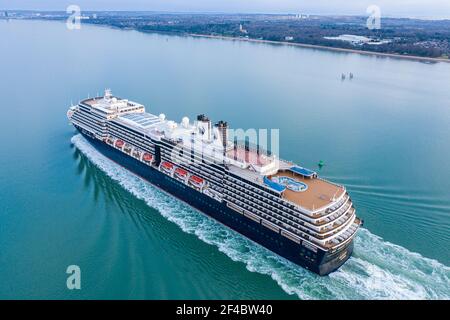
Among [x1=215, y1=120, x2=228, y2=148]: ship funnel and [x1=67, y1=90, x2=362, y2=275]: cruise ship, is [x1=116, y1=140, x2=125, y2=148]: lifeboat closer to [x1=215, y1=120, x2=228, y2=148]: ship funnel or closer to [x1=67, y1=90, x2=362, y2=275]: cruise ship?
[x1=67, y1=90, x2=362, y2=275]: cruise ship

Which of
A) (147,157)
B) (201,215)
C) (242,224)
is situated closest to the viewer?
(242,224)

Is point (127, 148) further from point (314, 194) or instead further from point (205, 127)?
point (314, 194)

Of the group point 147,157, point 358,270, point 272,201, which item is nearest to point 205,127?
point 147,157

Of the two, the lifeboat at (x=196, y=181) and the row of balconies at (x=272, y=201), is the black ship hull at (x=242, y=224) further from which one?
the row of balconies at (x=272, y=201)

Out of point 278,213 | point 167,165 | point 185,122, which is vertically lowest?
point 278,213

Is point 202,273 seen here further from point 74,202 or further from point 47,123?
point 47,123

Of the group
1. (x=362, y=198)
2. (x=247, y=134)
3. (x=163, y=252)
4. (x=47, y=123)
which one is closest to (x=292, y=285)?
(x=163, y=252)
